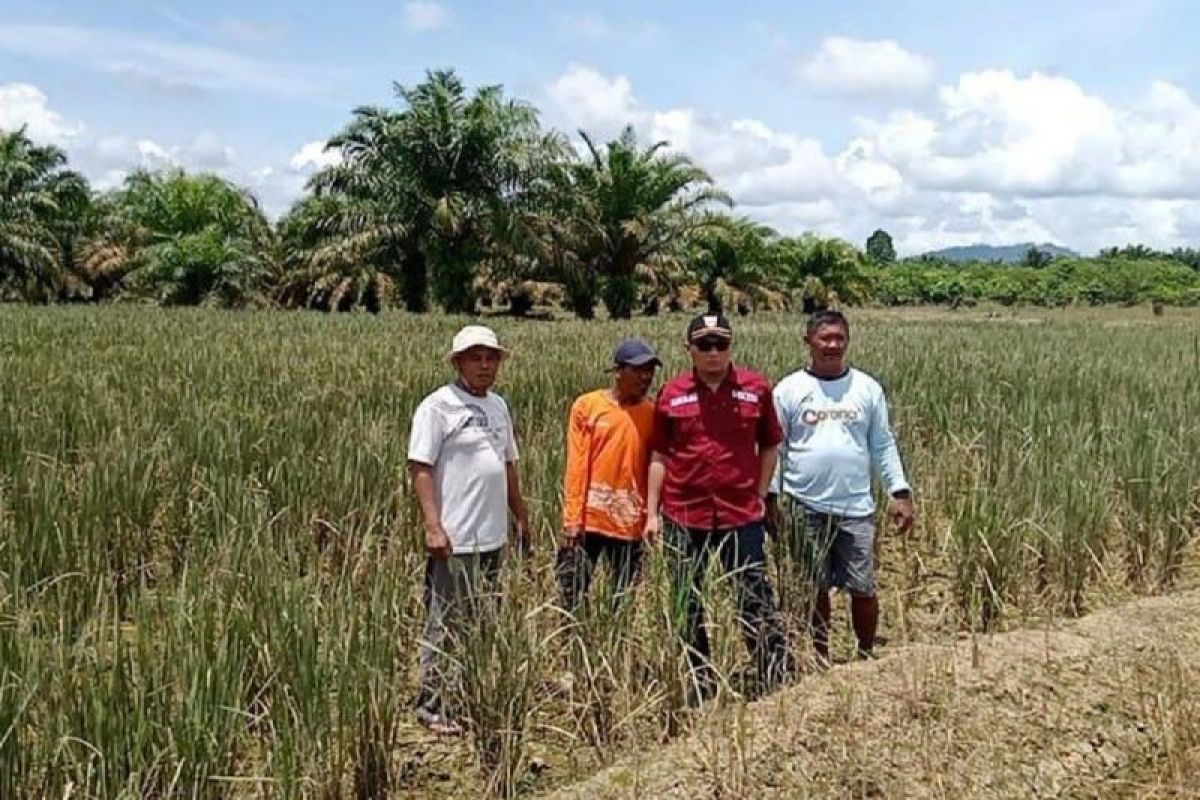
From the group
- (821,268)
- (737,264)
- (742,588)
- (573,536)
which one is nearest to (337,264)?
(737,264)

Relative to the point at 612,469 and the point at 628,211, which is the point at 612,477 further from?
the point at 628,211

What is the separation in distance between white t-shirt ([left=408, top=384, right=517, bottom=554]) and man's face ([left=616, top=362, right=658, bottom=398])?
1.65ft

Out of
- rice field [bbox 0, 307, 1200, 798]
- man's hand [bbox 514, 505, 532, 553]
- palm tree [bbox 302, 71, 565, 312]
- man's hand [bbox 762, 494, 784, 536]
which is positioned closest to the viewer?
rice field [bbox 0, 307, 1200, 798]

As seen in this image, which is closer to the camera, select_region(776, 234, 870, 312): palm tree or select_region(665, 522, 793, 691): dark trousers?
select_region(665, 522, 793, 691): dark trousers

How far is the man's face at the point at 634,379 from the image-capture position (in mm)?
3773

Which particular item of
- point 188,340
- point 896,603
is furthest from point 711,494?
point 188,340

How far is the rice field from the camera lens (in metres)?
2.64

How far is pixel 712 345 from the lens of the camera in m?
3.66

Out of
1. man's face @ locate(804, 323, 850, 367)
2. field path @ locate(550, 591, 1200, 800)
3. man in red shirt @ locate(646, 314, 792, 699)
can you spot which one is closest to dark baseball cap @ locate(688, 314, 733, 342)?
man in red shirt @ locate(646, 314, 792, 699)

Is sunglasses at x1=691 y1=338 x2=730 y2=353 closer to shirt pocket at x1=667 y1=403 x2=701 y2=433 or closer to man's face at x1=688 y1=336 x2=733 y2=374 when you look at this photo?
man's face at x1=688 y1=336 x2=733 y2=374

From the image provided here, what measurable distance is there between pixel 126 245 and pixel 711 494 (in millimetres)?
36942

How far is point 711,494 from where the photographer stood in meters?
3.76

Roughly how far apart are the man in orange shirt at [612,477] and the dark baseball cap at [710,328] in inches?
7.1

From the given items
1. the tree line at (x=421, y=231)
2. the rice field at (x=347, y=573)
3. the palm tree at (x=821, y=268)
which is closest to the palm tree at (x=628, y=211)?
the tree line at (x=421, y=231)
